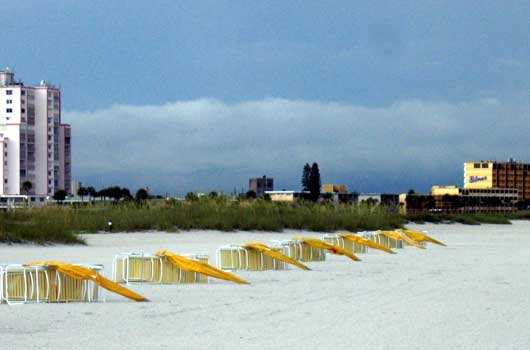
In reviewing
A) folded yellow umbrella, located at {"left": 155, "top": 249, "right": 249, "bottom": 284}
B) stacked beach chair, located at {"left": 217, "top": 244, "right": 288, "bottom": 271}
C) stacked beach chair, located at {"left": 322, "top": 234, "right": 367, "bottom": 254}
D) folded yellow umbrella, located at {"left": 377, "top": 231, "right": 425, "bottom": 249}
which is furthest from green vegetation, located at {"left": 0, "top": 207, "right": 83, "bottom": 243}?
folded yellow umbrella, located at {"left": 155, "top": 249, "right": 249, "bottom": 284}

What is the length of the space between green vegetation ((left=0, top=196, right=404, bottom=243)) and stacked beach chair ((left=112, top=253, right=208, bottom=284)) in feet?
39.0

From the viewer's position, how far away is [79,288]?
11094 mm

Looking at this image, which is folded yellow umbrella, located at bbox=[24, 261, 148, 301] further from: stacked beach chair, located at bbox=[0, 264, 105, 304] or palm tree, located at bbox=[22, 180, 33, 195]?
palm tree, located at bbox=[22, 180, 33, 195]

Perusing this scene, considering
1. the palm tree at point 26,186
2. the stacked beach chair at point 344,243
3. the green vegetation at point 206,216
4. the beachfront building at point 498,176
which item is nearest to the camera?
the stacked beach chair at point 344,243

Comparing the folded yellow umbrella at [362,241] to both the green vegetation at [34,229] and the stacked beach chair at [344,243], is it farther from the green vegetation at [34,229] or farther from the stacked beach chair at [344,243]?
the green vegetation at [34,229]

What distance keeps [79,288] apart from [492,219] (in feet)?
154

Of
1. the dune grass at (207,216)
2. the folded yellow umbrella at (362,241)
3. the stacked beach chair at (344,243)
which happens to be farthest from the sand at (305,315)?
the dune grass at (207,216)

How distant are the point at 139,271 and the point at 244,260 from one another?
3013 millimetres

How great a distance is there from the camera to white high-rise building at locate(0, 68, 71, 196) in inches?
4395

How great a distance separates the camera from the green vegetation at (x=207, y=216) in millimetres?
29141

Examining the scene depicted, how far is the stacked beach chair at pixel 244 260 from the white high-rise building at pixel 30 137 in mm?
98105

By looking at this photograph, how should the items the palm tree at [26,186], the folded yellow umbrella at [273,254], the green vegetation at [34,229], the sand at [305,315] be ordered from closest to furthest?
the sand at [305,315] < the folded yellow umbrella at [273,254] < the green vegetation at [34,229] < the palm tree at [26,186]

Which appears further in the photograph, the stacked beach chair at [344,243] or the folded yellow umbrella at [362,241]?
the stacked beach chair at [344,243]

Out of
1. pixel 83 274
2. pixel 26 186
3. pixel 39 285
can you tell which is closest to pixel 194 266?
pixel 83 274
